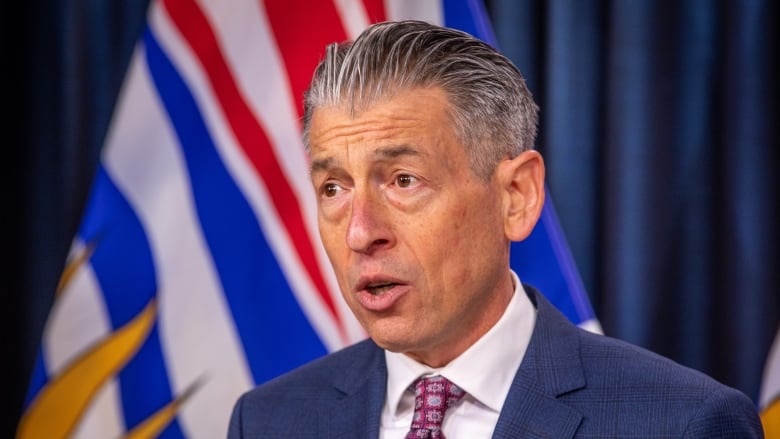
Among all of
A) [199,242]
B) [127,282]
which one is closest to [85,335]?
[127,282]

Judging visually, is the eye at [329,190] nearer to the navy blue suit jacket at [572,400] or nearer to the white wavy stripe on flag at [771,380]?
the navy blue suit jacket at [572,400]

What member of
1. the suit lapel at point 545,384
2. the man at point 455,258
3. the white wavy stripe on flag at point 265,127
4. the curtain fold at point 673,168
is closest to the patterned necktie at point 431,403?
the man at point 455,258

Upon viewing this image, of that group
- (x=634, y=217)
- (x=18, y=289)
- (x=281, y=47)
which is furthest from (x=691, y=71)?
(x=18, y=289)

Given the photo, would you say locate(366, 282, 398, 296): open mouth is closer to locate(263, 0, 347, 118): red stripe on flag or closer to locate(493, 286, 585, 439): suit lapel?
locate(493, 286, 585, 439): suit lapel

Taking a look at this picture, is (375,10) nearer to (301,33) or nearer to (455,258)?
(301,33)

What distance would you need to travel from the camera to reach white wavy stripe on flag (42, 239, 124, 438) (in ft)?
8.93

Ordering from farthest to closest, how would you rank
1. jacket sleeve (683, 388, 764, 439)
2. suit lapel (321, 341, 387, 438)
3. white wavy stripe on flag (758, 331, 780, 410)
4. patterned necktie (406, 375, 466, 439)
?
white wavy stripe on flag (758, 331, 780, 410) → suit lapel (321, 341, 387, 438) → patterned necktie (406, 375, 466, 439) → jacket sleeve (683, 388, 764, 439)

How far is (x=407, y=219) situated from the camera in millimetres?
1736

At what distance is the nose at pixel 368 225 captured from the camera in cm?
Result: 170

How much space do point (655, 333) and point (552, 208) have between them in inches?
18.7

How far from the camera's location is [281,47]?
2.83 meters

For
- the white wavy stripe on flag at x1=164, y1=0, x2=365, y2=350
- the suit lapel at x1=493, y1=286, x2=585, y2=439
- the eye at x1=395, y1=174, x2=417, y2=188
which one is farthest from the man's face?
the white wavy stripe on flag at x1=164, y1=0, x2=365, y2=350

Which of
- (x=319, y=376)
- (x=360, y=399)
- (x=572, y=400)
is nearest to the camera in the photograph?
(x=572, y=400)

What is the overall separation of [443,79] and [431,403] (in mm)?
582
